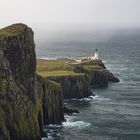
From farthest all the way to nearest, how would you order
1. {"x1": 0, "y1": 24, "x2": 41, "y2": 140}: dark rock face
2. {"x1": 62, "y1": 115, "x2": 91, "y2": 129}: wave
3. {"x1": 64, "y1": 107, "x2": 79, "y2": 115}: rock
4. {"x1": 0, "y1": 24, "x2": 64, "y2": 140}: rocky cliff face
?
{"x1": 64, "y1": 107, "x2": 79, "y2": 115}: rock
{"x1": 62, "y1": 115, "x2": 91, "y2": 129}: wave
{"x1": 0, "y1": 24, "x2": 64, "y2": 140}: rocky cliff face
{"x1": 0, "y1": 24, "x2": 41, "y2": 140}: dark rock face

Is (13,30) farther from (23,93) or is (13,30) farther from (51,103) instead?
(51,103)

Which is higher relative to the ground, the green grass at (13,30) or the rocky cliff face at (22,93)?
the green grass at (13,30)

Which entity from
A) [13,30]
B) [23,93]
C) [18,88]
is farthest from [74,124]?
[13,30]

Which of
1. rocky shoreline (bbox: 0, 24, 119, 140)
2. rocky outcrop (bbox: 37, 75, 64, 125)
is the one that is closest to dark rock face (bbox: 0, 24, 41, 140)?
rocky shoreline (bbox: 0, 24, 119, 140)

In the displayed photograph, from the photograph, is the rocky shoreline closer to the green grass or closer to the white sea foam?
the green grass

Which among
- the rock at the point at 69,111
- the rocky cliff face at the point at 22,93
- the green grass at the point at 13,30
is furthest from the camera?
the rock at the point at 69,111

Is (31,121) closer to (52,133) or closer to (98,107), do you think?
(52,133)

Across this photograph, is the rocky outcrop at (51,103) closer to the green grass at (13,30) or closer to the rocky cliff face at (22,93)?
the rocky cliff face at (22,93)

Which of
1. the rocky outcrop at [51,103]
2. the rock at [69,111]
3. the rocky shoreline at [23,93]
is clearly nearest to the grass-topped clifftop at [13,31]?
the rocky shoreline at [23,93]
